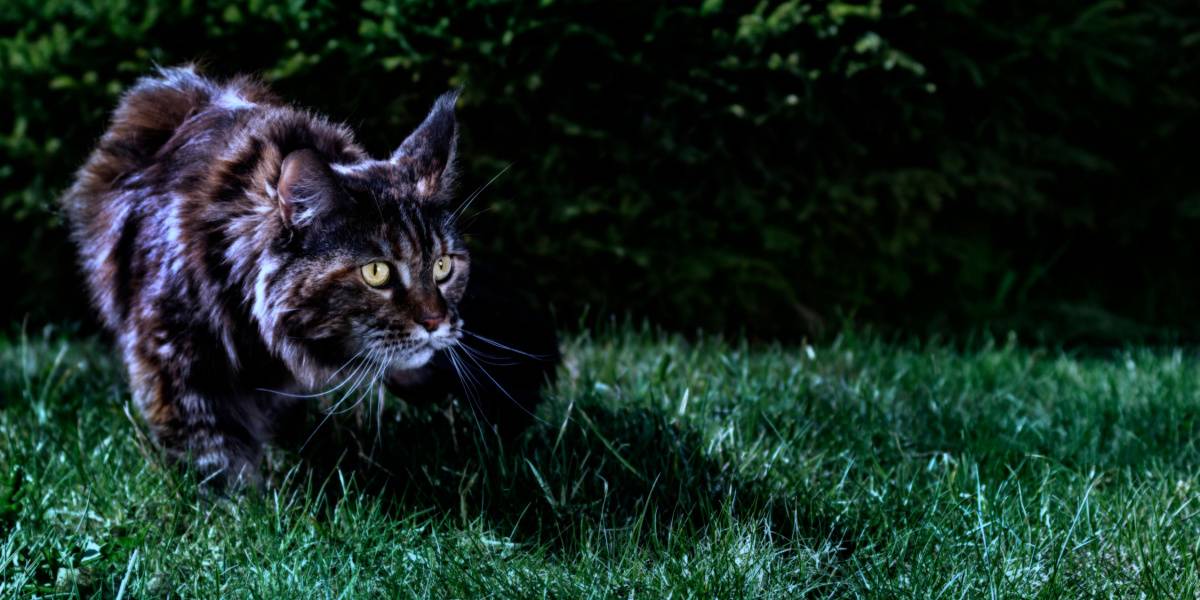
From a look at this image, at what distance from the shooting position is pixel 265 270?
2402mm

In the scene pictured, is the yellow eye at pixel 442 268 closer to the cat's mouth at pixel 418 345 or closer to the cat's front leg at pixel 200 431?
the cat's mouth at pixel 418 345

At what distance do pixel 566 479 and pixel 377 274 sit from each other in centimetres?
68

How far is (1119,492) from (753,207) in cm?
198

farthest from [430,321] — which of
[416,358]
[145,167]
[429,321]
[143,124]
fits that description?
[143,124]

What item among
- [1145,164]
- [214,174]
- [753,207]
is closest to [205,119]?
[214,174]

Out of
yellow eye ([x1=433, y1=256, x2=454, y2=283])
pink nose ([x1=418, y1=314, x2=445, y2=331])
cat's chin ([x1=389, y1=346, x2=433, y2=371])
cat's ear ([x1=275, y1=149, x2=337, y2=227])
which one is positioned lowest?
cat's chin ([x1=389, y1=346, x2=433, y2=371])

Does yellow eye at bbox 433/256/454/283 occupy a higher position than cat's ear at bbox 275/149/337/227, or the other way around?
cat's ear at bbox 275/149/337/227

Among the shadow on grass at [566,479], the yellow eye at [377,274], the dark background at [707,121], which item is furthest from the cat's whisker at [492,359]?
the dark background at [707,121]

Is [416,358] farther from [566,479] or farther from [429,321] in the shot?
[566,479]

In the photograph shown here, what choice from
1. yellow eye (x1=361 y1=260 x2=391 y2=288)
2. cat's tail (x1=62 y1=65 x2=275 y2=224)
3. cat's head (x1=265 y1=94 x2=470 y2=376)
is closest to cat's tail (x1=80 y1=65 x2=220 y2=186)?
cat's tail (x1=62 y1=65 x2=275 y2=224)

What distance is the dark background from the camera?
13.5ft

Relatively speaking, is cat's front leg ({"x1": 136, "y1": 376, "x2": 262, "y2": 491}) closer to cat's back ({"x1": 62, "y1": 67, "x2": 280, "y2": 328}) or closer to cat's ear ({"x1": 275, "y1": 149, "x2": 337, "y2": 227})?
cat's back ({"x1": 62, "y1": 67, "x2": 280, "y2": 328})

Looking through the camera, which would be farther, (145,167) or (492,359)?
(492,359)

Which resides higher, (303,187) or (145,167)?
(303,187)
